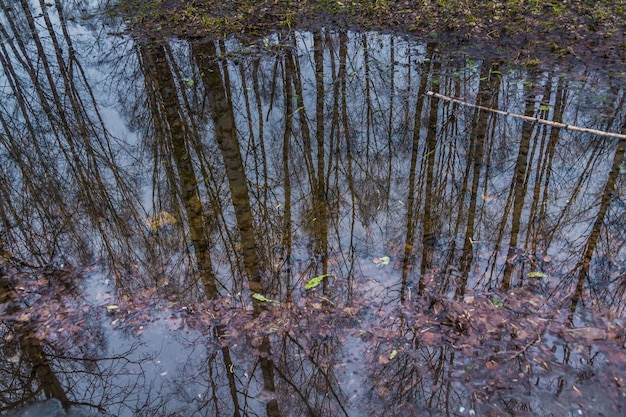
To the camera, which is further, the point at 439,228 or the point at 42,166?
the point at 42,166

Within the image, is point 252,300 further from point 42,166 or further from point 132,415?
point 42,166

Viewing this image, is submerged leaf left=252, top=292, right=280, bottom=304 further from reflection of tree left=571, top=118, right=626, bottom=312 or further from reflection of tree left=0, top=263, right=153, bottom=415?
reflection of tree left=571, top=118, right=626, bottom=312

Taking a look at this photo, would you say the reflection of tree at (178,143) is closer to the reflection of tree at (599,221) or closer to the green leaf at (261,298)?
the green leaf at (261,298)

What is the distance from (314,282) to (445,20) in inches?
292

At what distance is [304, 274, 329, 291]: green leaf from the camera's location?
3910 mm

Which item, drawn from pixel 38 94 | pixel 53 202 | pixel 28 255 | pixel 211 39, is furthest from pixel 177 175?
pixel 211 39

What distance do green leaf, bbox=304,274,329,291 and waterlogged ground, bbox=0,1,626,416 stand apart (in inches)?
0.8

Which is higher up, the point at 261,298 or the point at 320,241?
the point at 320,241

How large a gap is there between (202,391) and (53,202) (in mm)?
3503

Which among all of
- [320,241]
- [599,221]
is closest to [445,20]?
[599,221]

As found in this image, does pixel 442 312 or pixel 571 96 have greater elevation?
pixel 571 96

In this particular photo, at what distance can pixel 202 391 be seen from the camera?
3.15 m

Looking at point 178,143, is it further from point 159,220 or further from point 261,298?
point 261,298

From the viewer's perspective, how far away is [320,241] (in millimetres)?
4445
